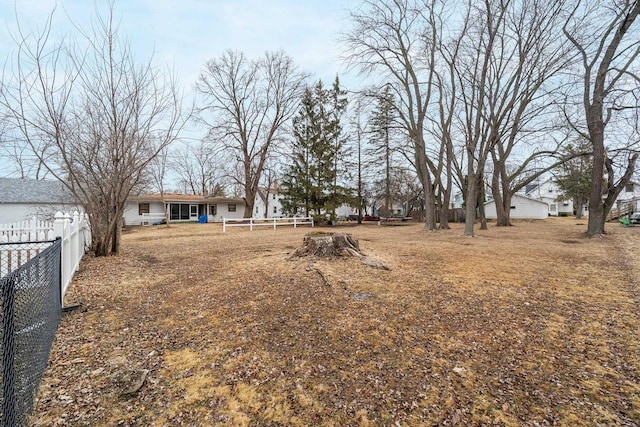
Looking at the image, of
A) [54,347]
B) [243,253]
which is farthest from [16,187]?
[54,347]

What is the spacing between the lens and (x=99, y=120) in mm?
7102

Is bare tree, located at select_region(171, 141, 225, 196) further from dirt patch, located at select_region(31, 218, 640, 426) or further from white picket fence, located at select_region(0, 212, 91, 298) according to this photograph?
dirt patch, located at select_region(31, 218, 640, 426)

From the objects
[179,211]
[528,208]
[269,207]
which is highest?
[269,207]

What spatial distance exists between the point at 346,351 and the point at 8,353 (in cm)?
233

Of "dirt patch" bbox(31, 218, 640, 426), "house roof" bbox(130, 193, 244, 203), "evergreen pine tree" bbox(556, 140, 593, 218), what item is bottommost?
"dirt patch" bbox(31, 218, 640, 426)

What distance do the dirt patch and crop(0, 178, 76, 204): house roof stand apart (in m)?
20.4

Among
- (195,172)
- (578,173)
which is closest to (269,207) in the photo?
(195,172)

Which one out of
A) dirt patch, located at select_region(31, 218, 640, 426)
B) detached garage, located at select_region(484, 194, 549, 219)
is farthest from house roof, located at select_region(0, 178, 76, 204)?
detached garage, located at select_region(484, 194, 549, 219)

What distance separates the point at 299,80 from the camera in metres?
21.9

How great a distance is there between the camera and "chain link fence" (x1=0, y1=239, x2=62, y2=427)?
164 cm

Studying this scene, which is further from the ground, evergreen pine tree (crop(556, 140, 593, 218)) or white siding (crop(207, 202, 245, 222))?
evergreen pine tree (crop(556, 140, 593, 218))

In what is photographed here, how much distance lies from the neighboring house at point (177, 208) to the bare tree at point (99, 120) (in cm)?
1719

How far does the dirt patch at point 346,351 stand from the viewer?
208 cm

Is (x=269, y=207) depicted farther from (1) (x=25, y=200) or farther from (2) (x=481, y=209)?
(2) (x=481, y=209)
